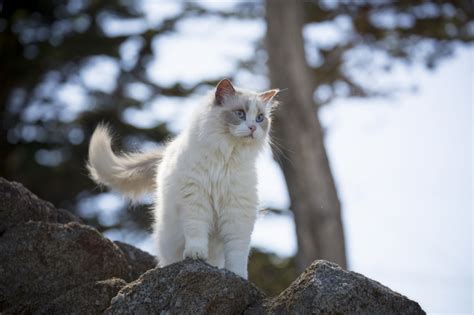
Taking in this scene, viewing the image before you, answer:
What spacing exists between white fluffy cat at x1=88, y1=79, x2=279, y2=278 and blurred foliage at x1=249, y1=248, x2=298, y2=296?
22.1ft

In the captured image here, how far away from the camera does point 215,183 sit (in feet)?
14.6

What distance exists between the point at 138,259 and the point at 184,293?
5.76 feet

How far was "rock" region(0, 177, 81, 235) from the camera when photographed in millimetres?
4660

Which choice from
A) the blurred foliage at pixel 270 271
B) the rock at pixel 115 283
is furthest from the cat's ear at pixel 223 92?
the blurred foliage at pixel 270 271

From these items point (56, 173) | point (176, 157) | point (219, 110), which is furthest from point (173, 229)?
point (56, 173)

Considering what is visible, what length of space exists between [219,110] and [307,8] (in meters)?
6.88

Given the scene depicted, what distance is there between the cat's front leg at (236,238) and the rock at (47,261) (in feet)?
2.46

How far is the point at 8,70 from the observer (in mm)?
10750

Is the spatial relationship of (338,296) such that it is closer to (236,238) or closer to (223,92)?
(236,238)

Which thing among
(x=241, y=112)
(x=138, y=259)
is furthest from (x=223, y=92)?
(x=138, y=259)

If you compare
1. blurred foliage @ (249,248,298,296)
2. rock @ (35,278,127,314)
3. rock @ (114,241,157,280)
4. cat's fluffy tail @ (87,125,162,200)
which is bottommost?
blurred foliage @ (249,248,298,296)

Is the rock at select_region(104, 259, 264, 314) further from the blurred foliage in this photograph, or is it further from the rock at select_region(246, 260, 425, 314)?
the blurred foliage

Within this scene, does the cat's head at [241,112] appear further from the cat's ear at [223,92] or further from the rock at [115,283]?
the rock at [115,283]

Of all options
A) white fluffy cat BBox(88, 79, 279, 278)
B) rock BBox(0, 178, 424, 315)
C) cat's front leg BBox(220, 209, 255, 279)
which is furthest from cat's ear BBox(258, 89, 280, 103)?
rock BBox(0, 178, 424, 315)
